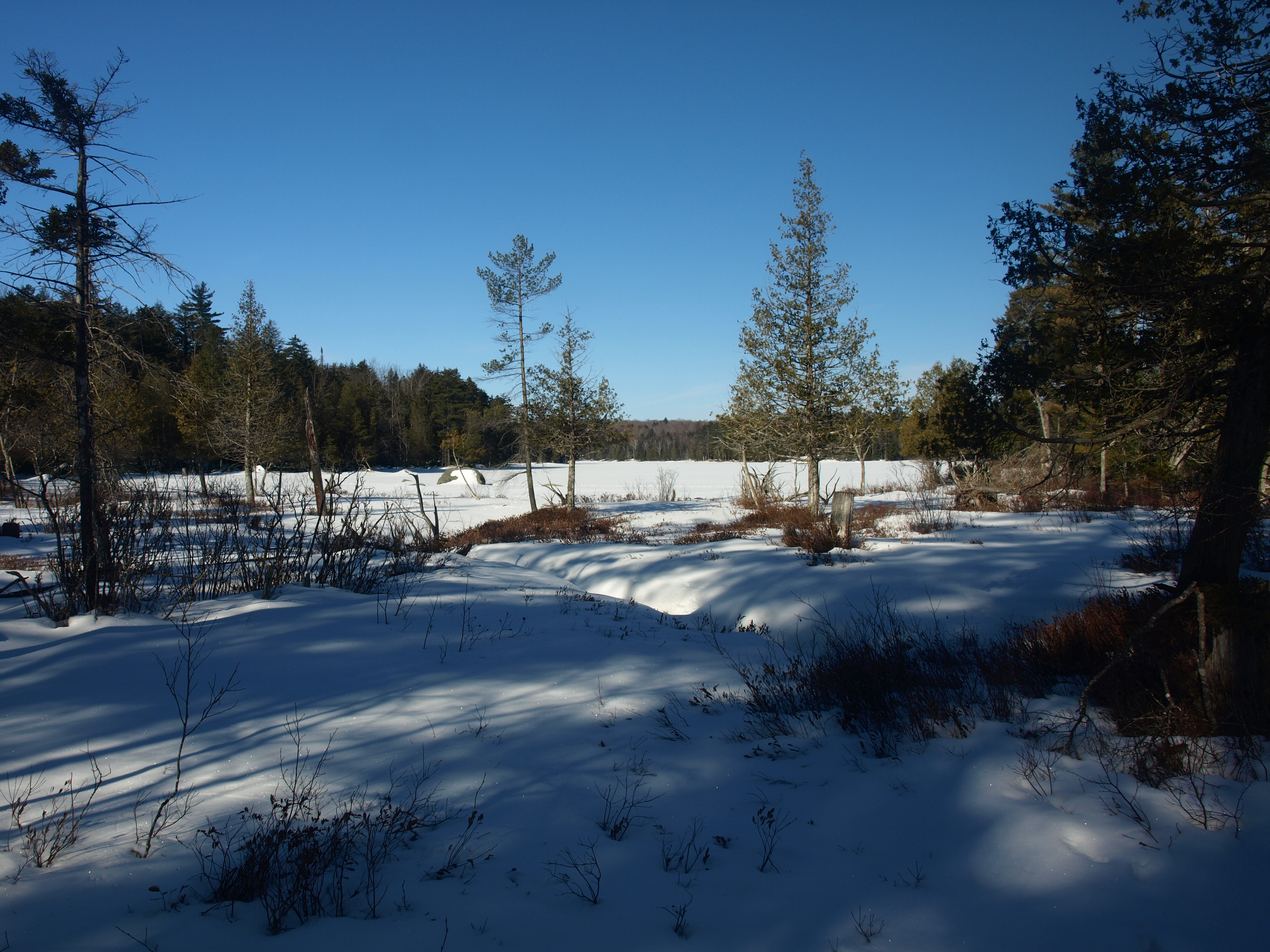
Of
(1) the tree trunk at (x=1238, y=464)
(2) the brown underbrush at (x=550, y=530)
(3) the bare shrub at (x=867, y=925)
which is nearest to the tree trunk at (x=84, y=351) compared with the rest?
(3) the bare shrub at (x=867, y=925)

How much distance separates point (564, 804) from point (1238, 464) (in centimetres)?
519

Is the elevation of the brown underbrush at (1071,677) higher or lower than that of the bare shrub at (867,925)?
higher

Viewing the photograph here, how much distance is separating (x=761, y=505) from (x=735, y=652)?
16.0m

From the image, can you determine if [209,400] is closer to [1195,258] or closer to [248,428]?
[1195,258]

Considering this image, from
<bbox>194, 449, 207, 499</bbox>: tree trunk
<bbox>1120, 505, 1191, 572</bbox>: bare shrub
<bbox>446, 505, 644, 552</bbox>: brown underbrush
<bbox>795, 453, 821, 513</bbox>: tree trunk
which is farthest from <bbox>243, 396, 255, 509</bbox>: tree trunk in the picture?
<bbox>1120, 505, 1191, 572</bbox>: bare shrub

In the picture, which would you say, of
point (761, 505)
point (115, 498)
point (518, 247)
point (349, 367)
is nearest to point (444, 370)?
point (349, 367)

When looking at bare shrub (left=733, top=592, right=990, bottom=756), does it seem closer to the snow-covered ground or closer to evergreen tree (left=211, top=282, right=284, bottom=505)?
the snow-covered ground

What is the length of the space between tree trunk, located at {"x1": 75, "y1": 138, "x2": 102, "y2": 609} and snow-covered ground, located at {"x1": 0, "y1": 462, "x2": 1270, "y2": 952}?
148 centimetres

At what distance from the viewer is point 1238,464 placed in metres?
4.39

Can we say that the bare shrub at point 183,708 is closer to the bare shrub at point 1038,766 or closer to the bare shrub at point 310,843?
the bare shrub at point 310,843

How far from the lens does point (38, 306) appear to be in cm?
670

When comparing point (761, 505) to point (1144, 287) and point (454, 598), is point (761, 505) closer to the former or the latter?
point (454, 598)

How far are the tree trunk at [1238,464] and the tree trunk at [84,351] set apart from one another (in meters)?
10.2

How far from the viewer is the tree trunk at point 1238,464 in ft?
14.1
